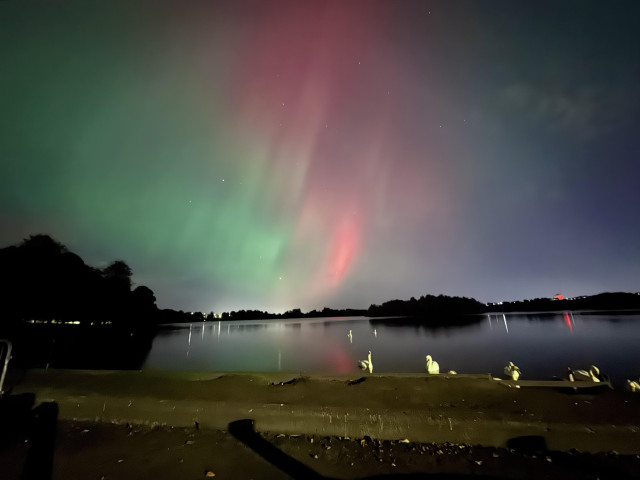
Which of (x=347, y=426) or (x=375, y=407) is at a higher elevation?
(x=375, y=407)

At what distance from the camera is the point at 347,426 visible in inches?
A: 222

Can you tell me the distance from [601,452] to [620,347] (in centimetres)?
5251

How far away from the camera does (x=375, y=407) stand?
5.98 m

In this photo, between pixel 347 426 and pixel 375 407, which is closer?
pixel 347 426

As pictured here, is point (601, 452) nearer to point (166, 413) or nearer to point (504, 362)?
point (166, 413)

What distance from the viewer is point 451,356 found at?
38.5 metres

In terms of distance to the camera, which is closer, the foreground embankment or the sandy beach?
the sandy beach

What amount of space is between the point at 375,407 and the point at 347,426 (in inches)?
28.7

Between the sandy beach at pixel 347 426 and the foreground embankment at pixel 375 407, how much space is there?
2 cm

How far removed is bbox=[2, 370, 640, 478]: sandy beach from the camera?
4664 millimetres

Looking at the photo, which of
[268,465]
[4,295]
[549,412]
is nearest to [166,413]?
→ [268,465]

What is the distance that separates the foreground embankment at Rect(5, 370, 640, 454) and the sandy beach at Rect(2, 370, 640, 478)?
0.02m

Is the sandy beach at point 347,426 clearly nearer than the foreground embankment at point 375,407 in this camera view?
Yes

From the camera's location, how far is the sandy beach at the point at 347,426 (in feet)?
15.3
